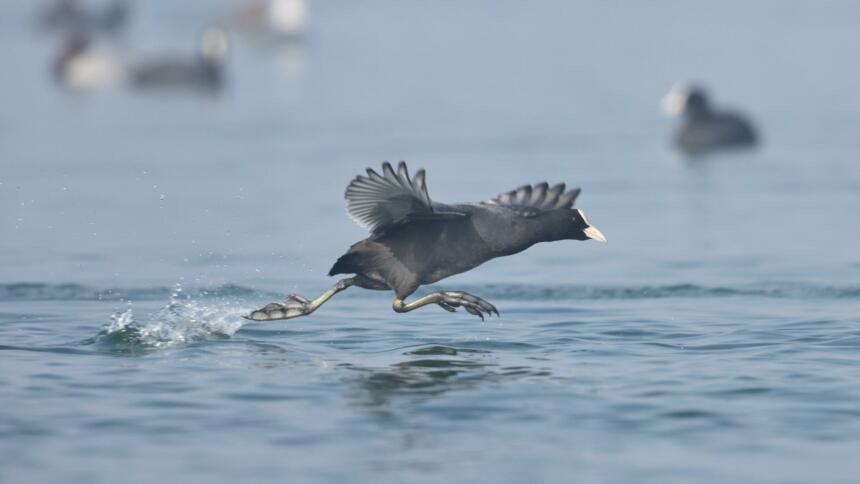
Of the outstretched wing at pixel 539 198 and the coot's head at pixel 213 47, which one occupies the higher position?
the coot's head at pixel 213 47

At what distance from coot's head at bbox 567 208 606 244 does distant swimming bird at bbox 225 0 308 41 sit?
2203 centimetres

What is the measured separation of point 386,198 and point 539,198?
1.08m

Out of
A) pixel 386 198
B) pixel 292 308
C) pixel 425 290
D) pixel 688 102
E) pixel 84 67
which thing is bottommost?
pixel 292 308

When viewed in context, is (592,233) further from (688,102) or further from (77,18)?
(77,18)

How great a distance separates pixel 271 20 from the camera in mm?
30422

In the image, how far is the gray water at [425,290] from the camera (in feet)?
20.0

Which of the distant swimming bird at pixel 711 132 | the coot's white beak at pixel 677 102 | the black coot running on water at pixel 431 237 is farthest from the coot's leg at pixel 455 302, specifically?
the coot's white beak at pixel 677 102

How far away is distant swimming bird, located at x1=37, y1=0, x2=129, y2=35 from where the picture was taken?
28.9 meters

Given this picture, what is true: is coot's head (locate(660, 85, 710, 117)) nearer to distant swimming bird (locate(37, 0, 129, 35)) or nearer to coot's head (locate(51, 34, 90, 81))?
coot's head (locate(51, 34, 90, 81))

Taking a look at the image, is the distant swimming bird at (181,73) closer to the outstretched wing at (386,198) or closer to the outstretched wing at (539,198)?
the outstretched wing at (539,198)

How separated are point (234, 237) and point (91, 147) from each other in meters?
5.62

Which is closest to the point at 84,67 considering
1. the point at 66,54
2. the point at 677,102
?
the point at 66,54

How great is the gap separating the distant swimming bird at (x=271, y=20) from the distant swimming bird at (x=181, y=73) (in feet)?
21.8

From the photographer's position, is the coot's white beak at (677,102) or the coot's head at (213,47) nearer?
the coot's white beak at (677,102)
